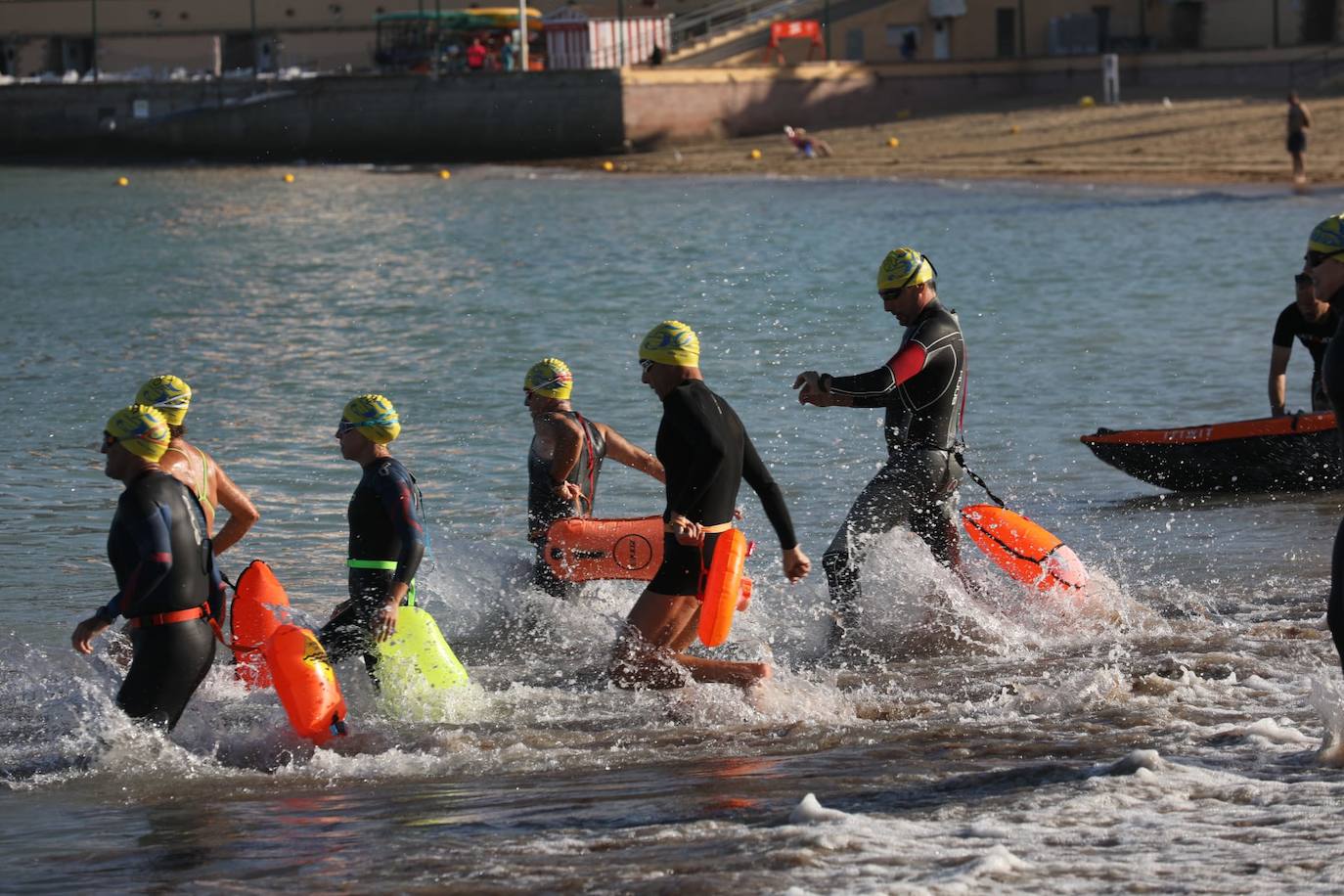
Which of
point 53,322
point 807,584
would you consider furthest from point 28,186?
point 807,584

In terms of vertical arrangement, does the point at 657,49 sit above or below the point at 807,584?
above

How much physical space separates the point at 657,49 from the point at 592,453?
43123 mm

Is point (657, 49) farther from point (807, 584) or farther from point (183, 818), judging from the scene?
point (183, 818)

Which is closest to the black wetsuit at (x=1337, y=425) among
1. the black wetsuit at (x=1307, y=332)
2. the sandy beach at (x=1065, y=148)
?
the black wetsuit at (x=1307, y=332)

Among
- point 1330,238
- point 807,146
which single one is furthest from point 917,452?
point 807,146

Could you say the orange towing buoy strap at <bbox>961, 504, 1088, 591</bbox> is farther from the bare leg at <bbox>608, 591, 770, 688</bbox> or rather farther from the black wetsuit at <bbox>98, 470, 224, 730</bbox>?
the black wetsuit at <bbox>98, 470, 224, 730</bbox>

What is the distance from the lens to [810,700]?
25.5 feet

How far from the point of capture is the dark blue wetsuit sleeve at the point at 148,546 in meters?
6.74

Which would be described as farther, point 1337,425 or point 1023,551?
point 1023,551

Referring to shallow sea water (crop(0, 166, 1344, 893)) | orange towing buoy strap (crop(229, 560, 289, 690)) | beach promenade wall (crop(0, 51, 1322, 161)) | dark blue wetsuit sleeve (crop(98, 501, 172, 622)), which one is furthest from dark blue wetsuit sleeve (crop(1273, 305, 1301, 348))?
beach promenade wall (crop(0, 51, 1322, 161))

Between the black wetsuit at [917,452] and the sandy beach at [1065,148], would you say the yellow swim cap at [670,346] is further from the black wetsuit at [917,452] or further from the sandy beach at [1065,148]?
the sandy beach at [1065,148]

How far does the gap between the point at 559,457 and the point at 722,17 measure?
49039 millimetres

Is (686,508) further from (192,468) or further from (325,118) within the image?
(325,118)

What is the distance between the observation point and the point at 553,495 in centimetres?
925
